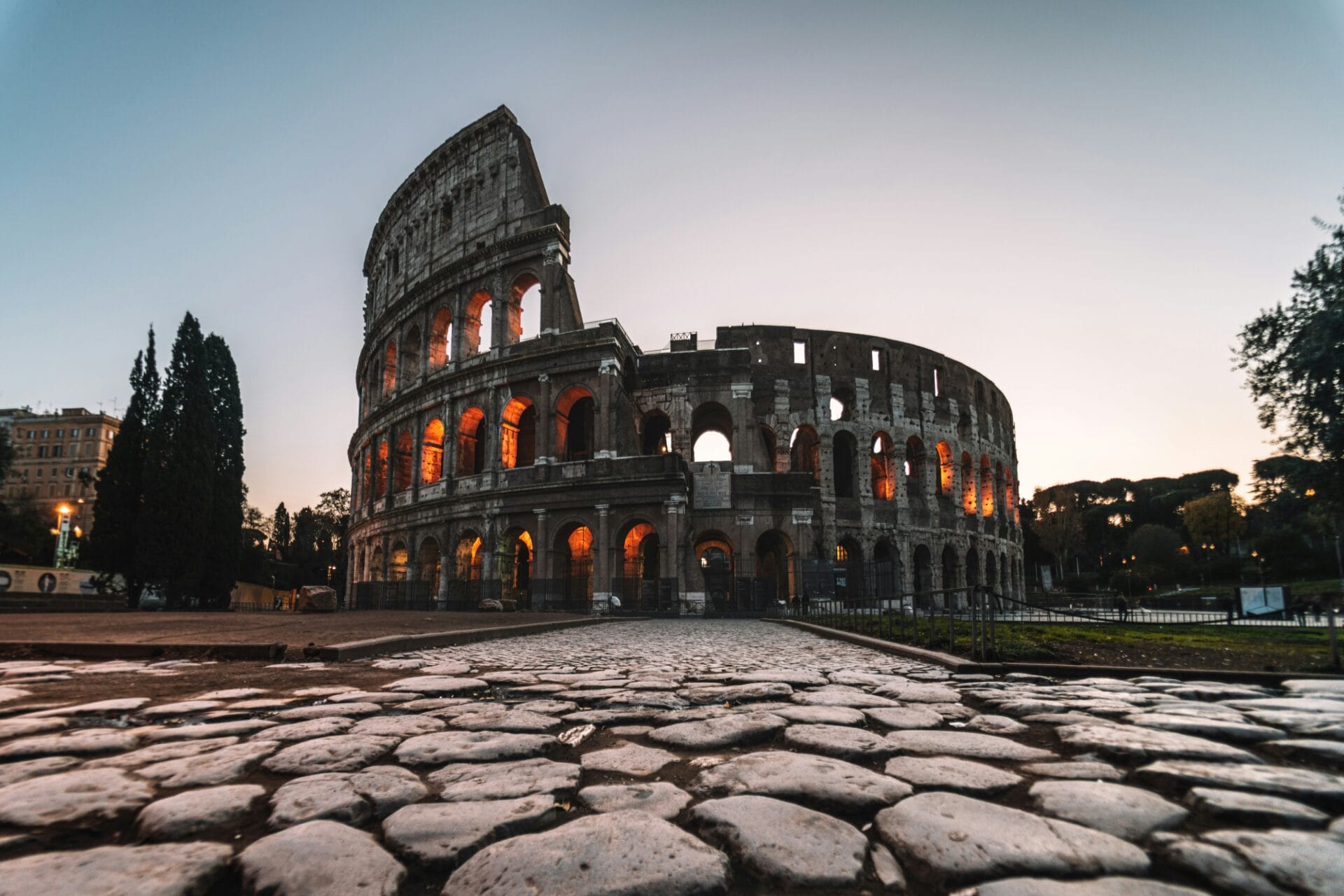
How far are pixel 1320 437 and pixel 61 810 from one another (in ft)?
67.1

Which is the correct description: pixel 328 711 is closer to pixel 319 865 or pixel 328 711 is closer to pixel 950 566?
pixel 319 865

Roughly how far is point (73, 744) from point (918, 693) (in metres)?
3.55

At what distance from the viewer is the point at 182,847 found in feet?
4.06

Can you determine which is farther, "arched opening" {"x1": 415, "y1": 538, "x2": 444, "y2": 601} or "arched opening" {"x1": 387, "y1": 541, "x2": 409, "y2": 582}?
"arched opening" {"x1": 387, "y1": 541, "x2": 409, "y2": 582}

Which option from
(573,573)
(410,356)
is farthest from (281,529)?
(573,573)

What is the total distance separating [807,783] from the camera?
1742mm

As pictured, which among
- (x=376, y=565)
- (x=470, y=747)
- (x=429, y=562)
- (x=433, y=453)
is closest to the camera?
(x=470, y=747)

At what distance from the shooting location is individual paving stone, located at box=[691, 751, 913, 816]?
5.30 ft

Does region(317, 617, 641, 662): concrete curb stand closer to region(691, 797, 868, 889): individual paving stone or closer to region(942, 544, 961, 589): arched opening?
region(691, 797, 868, 889): individual paving stone

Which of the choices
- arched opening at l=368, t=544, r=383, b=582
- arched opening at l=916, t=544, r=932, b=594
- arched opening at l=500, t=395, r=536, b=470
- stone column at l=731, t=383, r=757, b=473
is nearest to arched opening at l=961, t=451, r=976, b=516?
arched opening at l=916, t=544, r=932, b=594

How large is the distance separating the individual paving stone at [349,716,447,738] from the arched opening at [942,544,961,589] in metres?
31.6

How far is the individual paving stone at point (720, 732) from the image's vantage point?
2291mm

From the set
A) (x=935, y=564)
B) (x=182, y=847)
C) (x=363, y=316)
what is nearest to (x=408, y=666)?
(x=182, y=847)

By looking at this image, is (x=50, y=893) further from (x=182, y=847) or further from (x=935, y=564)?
(x=935, y=564)
